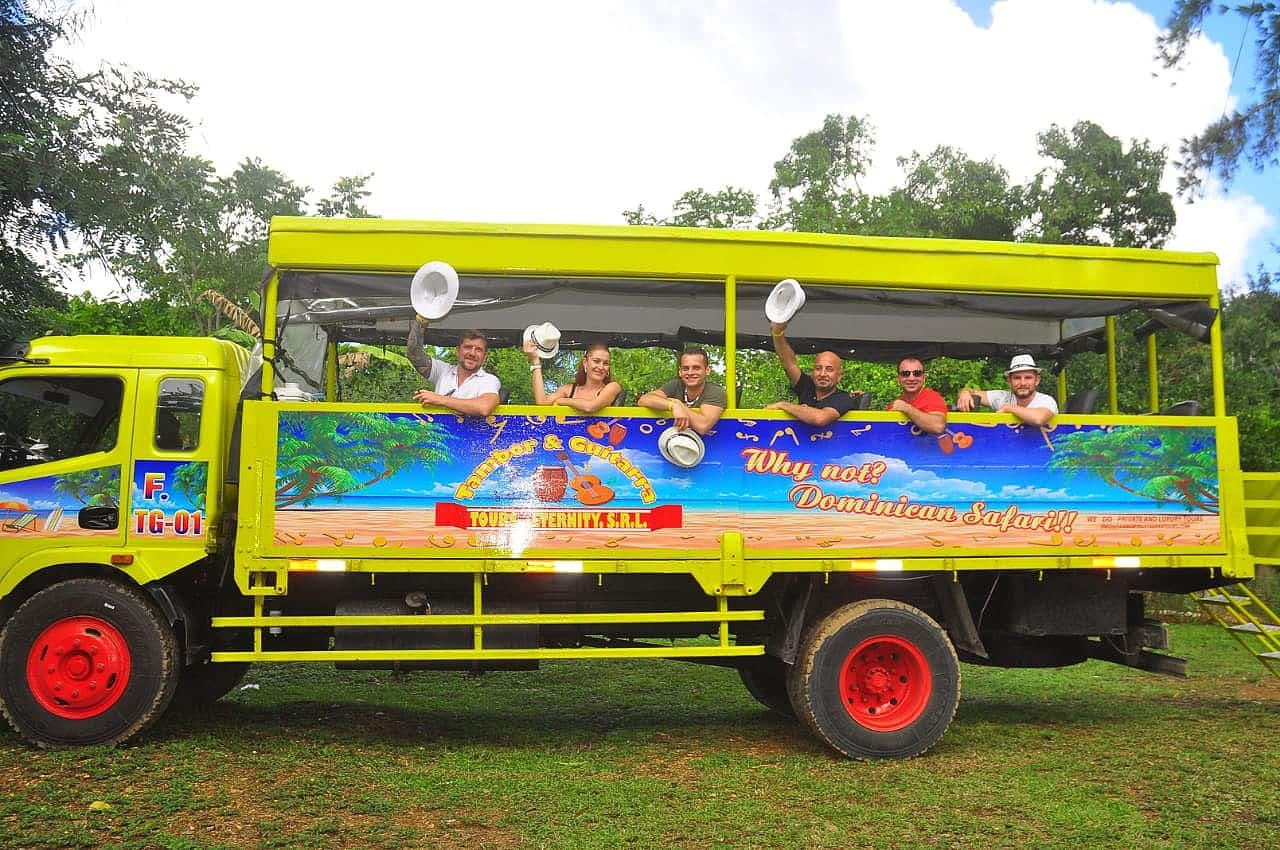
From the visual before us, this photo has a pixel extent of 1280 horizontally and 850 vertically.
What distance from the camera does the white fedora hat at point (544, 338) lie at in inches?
257

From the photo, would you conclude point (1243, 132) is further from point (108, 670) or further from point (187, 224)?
point (108, 670)

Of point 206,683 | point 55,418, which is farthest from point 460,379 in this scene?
point 206,683

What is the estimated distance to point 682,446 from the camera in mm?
6422

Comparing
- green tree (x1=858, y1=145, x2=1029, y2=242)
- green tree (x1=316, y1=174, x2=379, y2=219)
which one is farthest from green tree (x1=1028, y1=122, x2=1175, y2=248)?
green tree (x1=316, y1=174, x2=379, y2=219)

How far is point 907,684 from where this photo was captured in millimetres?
6805

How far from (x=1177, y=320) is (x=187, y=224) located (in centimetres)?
1139

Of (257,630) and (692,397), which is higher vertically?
(692,397)

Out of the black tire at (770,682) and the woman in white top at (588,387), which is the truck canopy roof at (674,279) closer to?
the woman in white top at (588,387)

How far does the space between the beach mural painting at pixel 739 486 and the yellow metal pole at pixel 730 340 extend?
0.68 feet

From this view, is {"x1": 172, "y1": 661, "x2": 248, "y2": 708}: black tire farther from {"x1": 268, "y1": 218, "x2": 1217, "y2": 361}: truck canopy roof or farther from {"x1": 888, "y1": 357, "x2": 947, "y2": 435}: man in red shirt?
{"x1": 888, "y1": 357, "x2": 947, "y2": 435}: man in red shirt

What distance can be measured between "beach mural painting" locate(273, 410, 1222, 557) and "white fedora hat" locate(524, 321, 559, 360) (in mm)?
467

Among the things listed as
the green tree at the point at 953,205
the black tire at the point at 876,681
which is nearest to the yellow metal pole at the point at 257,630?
the black tire at the point at 876,681

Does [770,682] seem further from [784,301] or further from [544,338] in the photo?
[544,338]

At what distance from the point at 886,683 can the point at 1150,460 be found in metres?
2.29
